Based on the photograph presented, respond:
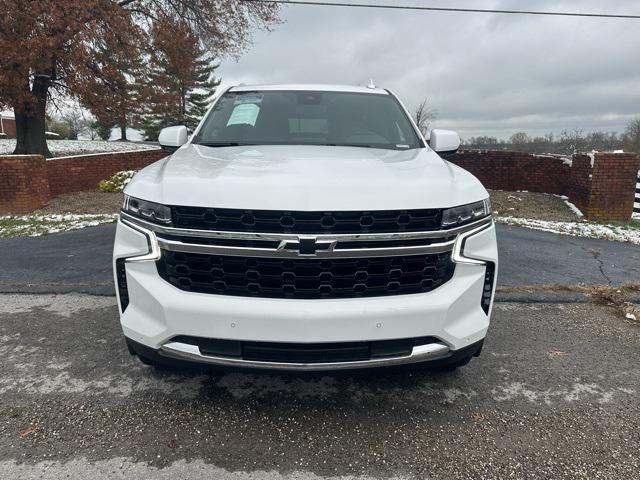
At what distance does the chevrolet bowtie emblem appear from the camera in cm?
202

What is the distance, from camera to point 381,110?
12.4 ft

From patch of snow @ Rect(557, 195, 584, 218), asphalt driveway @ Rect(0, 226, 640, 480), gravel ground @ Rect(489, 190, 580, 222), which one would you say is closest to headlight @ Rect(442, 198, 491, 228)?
asphalt driveway @ Rect(0, 226, 640, 480)

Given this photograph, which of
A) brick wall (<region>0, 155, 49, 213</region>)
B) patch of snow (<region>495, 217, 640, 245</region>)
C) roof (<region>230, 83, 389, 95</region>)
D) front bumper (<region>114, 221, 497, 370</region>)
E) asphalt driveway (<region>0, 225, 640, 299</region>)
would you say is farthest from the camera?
brick wall (<region>0, 155, 49, 213</region>)

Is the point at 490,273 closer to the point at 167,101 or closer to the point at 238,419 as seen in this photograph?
the point at 238,419

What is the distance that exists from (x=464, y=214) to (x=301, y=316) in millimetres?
972

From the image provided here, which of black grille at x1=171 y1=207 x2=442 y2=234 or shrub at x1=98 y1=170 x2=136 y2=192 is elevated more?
black grille at x1=171 y1=207 x2=442 y2=234

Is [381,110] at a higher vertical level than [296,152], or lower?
higher

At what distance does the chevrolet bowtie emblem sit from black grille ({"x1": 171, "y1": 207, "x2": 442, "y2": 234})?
0.17 ft

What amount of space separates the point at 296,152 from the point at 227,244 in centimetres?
95

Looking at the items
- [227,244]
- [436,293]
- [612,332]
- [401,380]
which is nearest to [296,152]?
[227,244]

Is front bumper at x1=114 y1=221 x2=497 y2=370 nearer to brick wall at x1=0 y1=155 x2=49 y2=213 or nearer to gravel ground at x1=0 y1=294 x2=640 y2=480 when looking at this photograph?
gravel ground at x1=0 y1=294 x2=640 y2=480

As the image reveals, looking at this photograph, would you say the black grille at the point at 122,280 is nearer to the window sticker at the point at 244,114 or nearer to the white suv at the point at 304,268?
the white suv at the point at 304,268

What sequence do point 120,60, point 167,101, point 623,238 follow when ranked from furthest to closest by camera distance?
point 167,101 → point 120,60 → point 623,238

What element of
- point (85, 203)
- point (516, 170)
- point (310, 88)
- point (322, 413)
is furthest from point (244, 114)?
point (516, 170)
